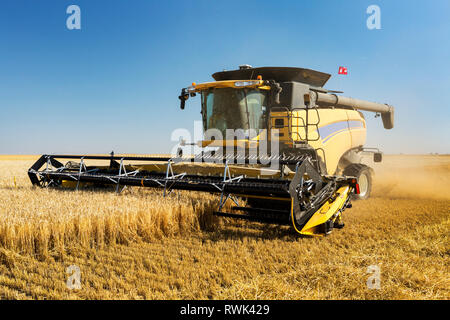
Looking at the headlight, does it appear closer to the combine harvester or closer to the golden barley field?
the combine harvester

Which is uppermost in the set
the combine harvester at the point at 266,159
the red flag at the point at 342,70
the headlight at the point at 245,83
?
the red flag at the point at 342,70

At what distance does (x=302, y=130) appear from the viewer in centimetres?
635

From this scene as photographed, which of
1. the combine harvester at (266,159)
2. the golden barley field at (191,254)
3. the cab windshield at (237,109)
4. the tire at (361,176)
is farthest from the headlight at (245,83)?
the tire at (361,176)

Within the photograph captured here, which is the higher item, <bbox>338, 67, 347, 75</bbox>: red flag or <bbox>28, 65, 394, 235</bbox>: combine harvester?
<bbox>338, 67, 347, 75</bbox>: red flag

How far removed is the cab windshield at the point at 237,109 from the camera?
20.2 feet

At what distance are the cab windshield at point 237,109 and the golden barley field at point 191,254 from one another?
5.59 ft

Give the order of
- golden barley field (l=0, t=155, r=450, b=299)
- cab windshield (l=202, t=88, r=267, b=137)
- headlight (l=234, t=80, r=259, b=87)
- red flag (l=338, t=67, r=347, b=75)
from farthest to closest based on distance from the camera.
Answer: red flag (l=338, t=67, r=347, b=75)
cab windshield (l=202, t=88, r=267, b=137)
headlight (l=234, t=80, r=259, b=87)
golden barley field (l=0, t=155, r=450, b=299)

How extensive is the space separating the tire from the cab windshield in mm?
2445

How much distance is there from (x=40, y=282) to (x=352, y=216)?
4.65 meters

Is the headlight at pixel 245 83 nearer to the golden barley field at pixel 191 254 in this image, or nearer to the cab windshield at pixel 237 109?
the cab windshield at pixel 237 109

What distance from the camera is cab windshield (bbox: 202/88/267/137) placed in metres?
6.16

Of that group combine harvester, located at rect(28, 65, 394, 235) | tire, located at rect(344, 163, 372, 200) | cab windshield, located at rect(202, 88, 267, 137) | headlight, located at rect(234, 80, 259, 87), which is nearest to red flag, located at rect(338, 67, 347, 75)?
combine harvester, located at rect(28, 65, 394, 235)
